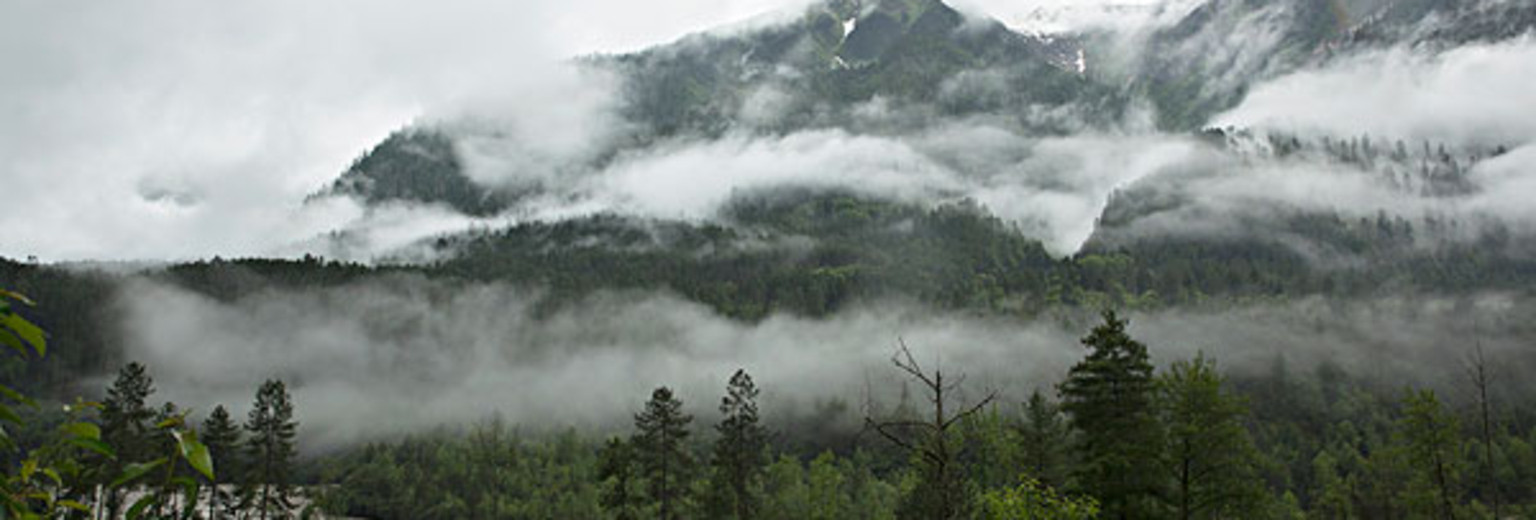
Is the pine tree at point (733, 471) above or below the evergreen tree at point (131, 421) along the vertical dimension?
Result: below

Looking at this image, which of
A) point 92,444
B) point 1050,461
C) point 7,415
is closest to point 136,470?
point 92,444

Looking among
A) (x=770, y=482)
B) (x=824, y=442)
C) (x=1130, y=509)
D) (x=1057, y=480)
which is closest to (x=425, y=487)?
(x=770, y=482)

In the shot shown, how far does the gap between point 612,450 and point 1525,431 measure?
175 metres

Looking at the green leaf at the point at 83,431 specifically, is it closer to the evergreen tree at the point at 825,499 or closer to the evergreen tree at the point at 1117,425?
the evergreen tree at the point at 1117,425

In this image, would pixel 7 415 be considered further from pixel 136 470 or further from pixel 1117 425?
pixel 1117 425

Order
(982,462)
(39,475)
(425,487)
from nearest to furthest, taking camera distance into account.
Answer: (39,475) < (982,462) < (425,487)

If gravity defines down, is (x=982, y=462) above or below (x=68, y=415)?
below

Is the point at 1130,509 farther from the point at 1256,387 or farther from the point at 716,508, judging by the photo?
the point at 1256,387

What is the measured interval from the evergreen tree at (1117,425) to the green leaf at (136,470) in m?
32.0

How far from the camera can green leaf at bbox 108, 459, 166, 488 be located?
10.6 ft

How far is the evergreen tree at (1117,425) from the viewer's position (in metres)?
32.2

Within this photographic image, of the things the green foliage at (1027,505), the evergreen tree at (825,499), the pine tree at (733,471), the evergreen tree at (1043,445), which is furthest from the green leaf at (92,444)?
the evergreen tree at (825,499)

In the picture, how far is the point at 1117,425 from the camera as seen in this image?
3294 cm

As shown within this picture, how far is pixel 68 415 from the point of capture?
12.0 feet
